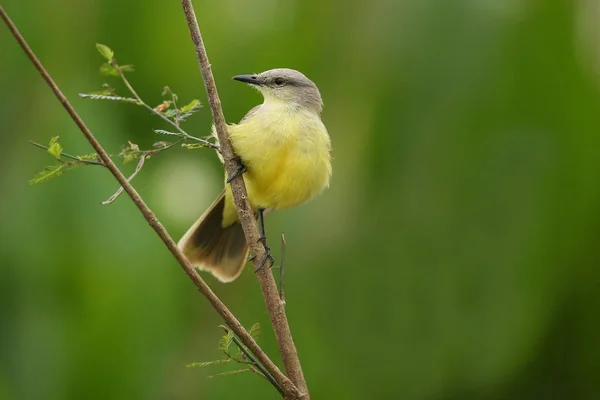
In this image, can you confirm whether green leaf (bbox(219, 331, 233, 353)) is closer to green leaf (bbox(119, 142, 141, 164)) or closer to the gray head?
green leaf (bbox(119, 142, 141, 164))

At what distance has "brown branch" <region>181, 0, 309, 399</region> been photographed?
5.70ft

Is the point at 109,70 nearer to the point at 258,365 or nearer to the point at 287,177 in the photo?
the point at 258,365

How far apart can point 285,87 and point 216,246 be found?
0.62 m

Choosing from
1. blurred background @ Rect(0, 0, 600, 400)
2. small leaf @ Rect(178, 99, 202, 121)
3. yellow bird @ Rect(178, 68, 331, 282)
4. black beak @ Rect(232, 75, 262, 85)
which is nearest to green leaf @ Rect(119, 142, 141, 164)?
small leaf @ Rect(178, 99, 202, 121)

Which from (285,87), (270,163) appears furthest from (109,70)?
(285,87)

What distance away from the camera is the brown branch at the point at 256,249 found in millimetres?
1738

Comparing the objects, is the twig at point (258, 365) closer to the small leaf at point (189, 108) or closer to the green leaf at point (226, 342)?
the green leaf at point (226, 342)

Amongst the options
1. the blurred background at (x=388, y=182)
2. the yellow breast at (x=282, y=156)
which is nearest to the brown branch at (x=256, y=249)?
the yellow breast at (x=282, y=156)

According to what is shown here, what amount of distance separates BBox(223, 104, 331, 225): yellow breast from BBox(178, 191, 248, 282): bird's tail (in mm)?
166

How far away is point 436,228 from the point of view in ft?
13.2

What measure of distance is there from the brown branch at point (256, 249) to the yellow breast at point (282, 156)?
717 millimetres

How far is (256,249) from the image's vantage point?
187 cm

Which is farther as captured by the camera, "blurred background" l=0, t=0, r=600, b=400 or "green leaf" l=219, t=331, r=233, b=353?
"blurred background" l=0, t=0, r=600, b=400

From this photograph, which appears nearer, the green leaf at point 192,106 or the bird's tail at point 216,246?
the green leaf at point 192,106
